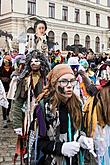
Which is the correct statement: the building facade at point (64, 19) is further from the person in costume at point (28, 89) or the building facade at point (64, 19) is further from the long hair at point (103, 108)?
the long hair at point (103, 108)

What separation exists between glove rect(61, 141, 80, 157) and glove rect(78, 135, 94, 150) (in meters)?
0.05

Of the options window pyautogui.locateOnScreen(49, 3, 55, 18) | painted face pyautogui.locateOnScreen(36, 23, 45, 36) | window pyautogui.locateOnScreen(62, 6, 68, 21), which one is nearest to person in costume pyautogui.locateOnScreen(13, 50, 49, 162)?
painted face pyautogui.locateOnScreen(36, 23, 45, 36)

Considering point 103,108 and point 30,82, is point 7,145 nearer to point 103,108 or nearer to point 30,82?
point 30,82

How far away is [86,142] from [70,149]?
120 mm

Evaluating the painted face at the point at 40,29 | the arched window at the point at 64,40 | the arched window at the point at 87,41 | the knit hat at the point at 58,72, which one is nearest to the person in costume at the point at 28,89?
the painted face at the point at 40,29

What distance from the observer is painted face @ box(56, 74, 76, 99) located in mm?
2687

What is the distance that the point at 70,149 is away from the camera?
2.50m

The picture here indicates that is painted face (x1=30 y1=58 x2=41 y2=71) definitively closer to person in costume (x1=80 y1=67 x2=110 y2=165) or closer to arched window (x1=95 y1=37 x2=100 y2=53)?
person in costume (x1=80 y1=67 x2=110 y2=165)

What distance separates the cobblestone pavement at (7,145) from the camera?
18.1 feet

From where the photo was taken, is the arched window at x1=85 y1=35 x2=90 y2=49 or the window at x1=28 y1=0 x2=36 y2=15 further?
the arched window at x1=85 y1=35 x2=90 y2=49

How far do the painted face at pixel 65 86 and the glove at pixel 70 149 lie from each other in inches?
13.7

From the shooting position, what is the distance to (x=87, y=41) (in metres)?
48.3

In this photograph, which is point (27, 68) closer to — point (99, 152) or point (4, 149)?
point (4, 149)

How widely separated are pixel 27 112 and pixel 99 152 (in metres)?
1.89
